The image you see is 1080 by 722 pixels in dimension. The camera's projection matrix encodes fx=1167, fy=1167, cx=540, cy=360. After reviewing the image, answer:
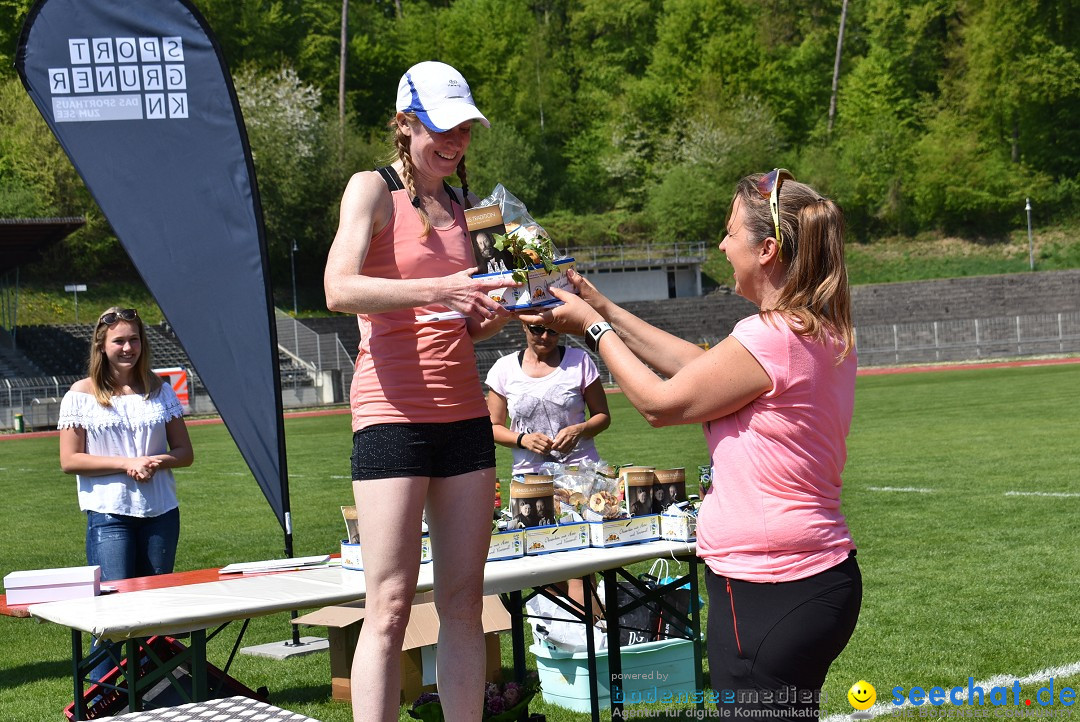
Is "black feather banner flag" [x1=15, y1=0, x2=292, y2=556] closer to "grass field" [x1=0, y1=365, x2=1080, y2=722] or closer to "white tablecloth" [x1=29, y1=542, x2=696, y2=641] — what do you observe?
"white tablecloth" [x1=29, y1=542, x2=696, y2=641]

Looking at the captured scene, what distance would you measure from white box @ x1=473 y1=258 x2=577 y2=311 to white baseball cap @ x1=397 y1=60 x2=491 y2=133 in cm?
46

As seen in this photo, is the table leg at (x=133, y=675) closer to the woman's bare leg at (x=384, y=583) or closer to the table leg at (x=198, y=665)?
the table leg at (x=198, y=665)

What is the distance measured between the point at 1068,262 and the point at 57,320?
47945 millimetres

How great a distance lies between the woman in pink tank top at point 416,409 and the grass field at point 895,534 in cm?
215

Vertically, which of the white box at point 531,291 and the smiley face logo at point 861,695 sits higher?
the white box at point 531,291

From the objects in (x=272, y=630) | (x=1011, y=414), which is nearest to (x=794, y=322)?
(x=272, y=630)

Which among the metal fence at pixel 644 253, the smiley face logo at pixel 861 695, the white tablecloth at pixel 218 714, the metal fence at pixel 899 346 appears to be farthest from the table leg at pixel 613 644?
Result: the metal fence at pixel 644 253

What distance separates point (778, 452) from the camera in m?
2.90

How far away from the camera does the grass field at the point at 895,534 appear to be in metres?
5.99

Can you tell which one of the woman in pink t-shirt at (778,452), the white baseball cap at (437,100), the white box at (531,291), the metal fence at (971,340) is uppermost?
the white baseball cap at (437,100)

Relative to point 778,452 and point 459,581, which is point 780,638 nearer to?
point 778,452

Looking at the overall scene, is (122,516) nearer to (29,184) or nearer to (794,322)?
(794,322)

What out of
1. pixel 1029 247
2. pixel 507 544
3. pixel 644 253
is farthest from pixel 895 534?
pixel 1029 247

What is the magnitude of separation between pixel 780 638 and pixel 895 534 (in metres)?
7.16
